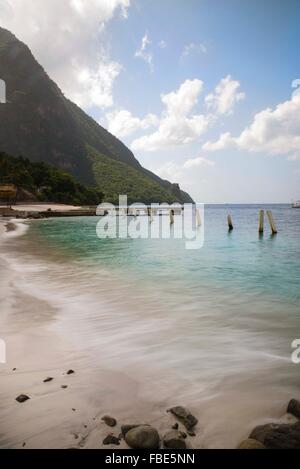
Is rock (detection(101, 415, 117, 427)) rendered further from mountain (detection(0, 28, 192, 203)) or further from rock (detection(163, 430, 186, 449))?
mountain (detection(0, 28, 192, 203))

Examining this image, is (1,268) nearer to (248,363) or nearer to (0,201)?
(248,363)

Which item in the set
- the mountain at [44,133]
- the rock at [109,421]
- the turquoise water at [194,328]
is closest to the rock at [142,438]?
the rock at [109,421]

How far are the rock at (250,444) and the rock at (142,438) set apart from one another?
2.69ft

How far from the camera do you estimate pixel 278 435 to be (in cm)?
304

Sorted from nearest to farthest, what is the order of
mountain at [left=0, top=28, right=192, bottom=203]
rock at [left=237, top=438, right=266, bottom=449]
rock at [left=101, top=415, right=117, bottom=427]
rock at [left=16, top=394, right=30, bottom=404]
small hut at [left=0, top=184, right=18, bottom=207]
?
1. rock at [left=237, top=438, right=266, bottom=449]
2. rock at [left=101, top=415, right=117, bottom=427]
3. rock at [left=16, top=394, right=30, bottom=404]
4. small hut at [left=0, top=184, right=18, bottom=207]
5. mountain at [left=0, top=28, right=192, bottom=203]

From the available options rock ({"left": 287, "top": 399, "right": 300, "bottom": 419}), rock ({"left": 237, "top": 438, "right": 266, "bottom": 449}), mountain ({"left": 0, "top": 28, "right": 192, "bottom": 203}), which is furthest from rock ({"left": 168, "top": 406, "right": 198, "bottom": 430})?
mountain ({"left": 0, "top": 28, "right": 192, "bottom": 203})

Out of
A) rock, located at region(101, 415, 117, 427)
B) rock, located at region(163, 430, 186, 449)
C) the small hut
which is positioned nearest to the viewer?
rock, located at region(163, 430, 186, 449)

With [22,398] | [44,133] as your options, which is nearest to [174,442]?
[22,398]

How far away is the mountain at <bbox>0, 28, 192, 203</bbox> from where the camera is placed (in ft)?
525

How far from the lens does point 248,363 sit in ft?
16.6

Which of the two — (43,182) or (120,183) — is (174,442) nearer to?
(43,182)

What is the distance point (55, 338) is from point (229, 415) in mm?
3502

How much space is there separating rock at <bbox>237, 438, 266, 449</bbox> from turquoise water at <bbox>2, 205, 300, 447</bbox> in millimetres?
162

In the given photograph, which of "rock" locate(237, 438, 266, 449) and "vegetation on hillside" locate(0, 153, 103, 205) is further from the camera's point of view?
"vegetation on hillside" locate(0, 153, 103, 205)
